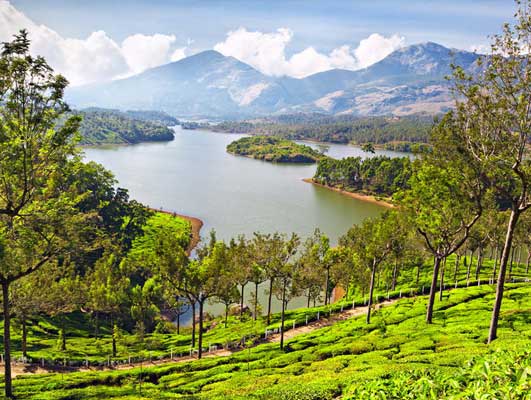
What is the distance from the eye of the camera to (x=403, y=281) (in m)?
45.8

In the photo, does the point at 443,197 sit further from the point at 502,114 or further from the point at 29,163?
the point at 29,163

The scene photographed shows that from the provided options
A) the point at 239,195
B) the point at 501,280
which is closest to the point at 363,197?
the point at 239,195

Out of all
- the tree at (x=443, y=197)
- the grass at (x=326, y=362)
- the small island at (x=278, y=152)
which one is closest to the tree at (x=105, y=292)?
the grass at (x=326, y=362)

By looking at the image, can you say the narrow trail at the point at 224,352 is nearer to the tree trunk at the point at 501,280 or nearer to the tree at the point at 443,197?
the tree at the point at 443,197

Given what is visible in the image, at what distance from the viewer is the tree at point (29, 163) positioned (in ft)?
47.1

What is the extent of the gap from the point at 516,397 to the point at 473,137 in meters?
15.5

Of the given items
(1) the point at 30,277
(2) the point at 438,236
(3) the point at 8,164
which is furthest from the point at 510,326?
(1) the point at 30,277

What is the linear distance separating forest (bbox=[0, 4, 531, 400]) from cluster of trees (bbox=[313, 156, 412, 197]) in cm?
6860

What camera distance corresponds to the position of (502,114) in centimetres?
1691

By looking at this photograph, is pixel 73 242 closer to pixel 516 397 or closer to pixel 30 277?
pixel 30 277

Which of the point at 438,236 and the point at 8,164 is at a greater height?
the point at 8,164

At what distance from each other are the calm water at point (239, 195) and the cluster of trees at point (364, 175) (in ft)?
20.6

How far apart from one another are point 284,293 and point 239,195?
75.1 m

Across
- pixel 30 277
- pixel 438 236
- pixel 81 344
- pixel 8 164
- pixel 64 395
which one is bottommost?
pixel 81 344
